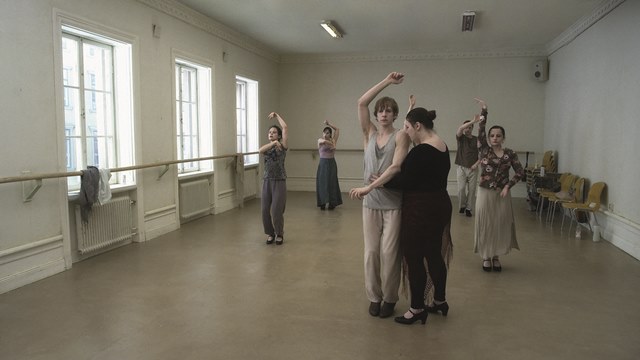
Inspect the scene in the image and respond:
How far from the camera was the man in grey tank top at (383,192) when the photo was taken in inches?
127

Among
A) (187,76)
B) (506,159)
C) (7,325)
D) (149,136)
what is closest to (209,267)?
(7,325)

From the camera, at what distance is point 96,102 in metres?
5.43

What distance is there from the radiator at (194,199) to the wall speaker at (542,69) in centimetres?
714

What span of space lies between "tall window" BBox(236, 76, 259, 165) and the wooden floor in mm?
4259

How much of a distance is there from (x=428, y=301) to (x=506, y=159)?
168cm

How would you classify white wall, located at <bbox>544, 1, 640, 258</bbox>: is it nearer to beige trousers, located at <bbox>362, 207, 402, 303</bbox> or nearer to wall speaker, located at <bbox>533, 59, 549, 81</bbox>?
wall speaker, located at <bbox>533, 59, 549, 81</bbox>

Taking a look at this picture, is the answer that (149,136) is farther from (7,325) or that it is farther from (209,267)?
(7,325)

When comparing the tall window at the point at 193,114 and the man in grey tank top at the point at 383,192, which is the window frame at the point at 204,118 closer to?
the tall window at the point at 193,114

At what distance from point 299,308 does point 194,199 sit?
4082 mm

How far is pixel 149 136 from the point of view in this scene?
19.9 ft

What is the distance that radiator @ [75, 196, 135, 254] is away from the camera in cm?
493

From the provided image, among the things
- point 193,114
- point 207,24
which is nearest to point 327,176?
point 193,114

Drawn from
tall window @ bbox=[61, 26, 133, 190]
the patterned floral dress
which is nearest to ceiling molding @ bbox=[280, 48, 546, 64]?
tall window @ bbox=[61, 26, 133, 190]

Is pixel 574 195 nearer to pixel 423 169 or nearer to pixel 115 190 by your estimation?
pixel 423 169
